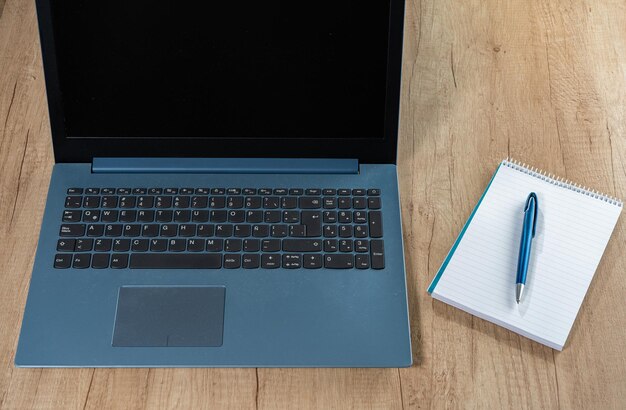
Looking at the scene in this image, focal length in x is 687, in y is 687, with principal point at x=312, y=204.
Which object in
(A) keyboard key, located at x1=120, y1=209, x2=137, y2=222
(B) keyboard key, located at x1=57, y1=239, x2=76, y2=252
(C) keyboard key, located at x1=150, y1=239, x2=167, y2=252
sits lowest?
(B) keyboard key, located at x1=57, y1=239, x2=76, y2=252

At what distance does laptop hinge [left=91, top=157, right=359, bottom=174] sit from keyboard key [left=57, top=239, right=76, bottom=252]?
0.11m

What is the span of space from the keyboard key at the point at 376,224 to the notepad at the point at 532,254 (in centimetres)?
9

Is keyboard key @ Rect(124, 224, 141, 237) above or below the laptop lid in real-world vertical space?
below

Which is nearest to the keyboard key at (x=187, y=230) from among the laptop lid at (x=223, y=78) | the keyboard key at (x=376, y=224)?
the laptop lid at (x=223, y=78)

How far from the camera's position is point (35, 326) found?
800 millimetres

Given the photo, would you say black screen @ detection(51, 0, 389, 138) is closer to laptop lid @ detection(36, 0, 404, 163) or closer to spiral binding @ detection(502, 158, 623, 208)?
laptop lid @ detection(36, 0, 404, 163)

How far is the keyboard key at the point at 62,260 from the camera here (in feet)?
2.75

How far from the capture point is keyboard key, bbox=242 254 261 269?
0.84m

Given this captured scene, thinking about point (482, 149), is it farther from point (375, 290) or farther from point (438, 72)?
point (375, 290)

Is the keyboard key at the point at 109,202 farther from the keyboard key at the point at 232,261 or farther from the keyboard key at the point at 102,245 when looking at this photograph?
the keyboard key at the point at 232,261

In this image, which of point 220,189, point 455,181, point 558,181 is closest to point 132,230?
point 220,189

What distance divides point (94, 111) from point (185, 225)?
19 cm

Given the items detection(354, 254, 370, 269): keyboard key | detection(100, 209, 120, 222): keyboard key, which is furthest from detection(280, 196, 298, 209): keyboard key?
detection(100, 209, 120, 222): keyboard key

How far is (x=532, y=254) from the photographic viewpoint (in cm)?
87
